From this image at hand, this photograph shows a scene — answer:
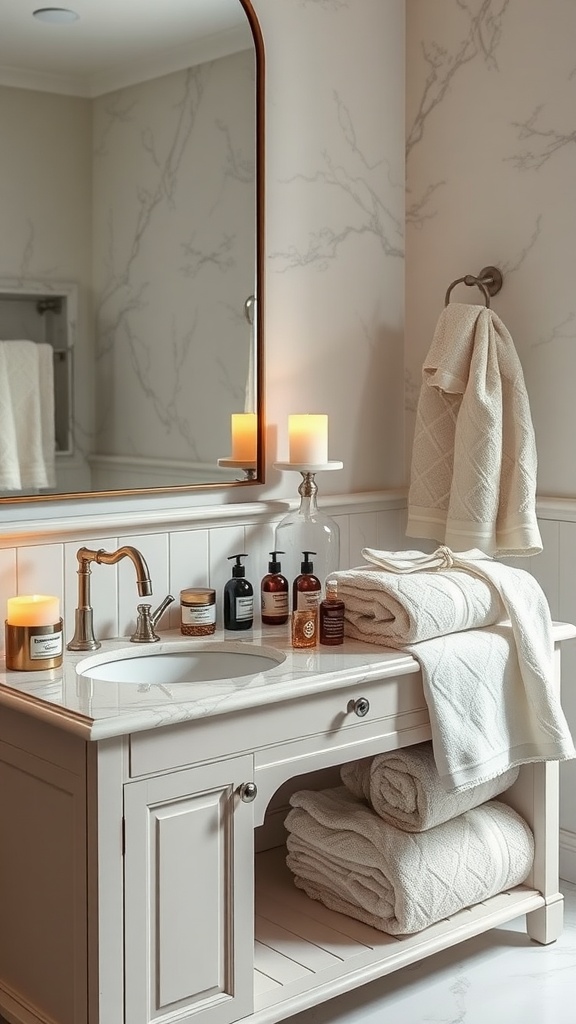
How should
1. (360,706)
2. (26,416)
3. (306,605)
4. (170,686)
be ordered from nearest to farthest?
(170,686) < (360,706) < (26,416) < (306,605)

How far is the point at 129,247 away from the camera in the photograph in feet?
7.09

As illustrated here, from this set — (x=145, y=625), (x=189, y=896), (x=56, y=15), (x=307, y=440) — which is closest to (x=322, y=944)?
(x=189, y=896)

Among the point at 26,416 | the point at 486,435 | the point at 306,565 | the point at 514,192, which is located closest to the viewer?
the point at 26,416

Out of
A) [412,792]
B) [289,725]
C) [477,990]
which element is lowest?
[477,990]

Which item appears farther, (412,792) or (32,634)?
(412,792)

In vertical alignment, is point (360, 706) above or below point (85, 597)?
below

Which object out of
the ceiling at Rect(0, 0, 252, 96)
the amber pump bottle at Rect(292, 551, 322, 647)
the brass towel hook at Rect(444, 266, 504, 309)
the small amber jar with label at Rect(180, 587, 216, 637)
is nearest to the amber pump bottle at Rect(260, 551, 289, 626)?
the amber pump bottle at Rect(292, 551, 322, 647)

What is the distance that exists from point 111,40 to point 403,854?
1.59 meters

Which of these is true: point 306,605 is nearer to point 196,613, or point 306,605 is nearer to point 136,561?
point 196,613

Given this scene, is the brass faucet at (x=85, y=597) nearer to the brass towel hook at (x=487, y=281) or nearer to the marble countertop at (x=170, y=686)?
the marble countertop at (x=170, y=686)

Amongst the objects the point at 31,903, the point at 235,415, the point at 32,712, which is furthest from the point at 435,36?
the point at 31,903

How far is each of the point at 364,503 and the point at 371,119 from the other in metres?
0.88

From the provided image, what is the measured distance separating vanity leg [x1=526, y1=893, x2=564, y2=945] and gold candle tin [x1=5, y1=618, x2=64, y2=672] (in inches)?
44.9

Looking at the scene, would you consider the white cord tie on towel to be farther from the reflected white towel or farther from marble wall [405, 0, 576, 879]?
the reflected white towel
